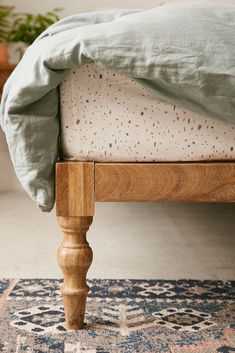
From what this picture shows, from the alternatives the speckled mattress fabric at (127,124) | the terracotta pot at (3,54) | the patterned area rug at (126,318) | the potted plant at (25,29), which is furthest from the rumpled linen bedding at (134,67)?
the potted plant at (25,29)

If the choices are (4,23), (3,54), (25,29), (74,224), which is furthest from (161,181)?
(4,23)

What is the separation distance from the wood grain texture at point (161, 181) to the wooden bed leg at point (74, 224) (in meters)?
0.02

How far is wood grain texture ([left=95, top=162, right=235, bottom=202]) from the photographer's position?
968 millimetres

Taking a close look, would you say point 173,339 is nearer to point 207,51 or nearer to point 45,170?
point 45,170

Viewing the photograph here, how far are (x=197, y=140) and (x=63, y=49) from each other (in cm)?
28

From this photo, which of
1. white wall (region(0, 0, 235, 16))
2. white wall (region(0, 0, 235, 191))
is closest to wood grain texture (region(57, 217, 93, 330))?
white wall (region(0, 0, 235, 191))

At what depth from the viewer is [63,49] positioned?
0.90 meters

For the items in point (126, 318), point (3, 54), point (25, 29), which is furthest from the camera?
point (25, 29)

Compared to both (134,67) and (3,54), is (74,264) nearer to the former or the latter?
(134,67)

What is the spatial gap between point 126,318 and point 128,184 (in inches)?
10.7

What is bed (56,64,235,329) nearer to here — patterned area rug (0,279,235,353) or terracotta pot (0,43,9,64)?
patterned area rug (0,279,235,353)

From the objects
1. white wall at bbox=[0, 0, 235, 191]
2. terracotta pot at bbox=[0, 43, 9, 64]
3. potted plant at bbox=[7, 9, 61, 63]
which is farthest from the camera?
white wall at bbox=[0, 0, 235, 191]

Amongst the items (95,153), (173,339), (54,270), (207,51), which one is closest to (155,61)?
(207,51)

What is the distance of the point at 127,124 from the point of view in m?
0.97
